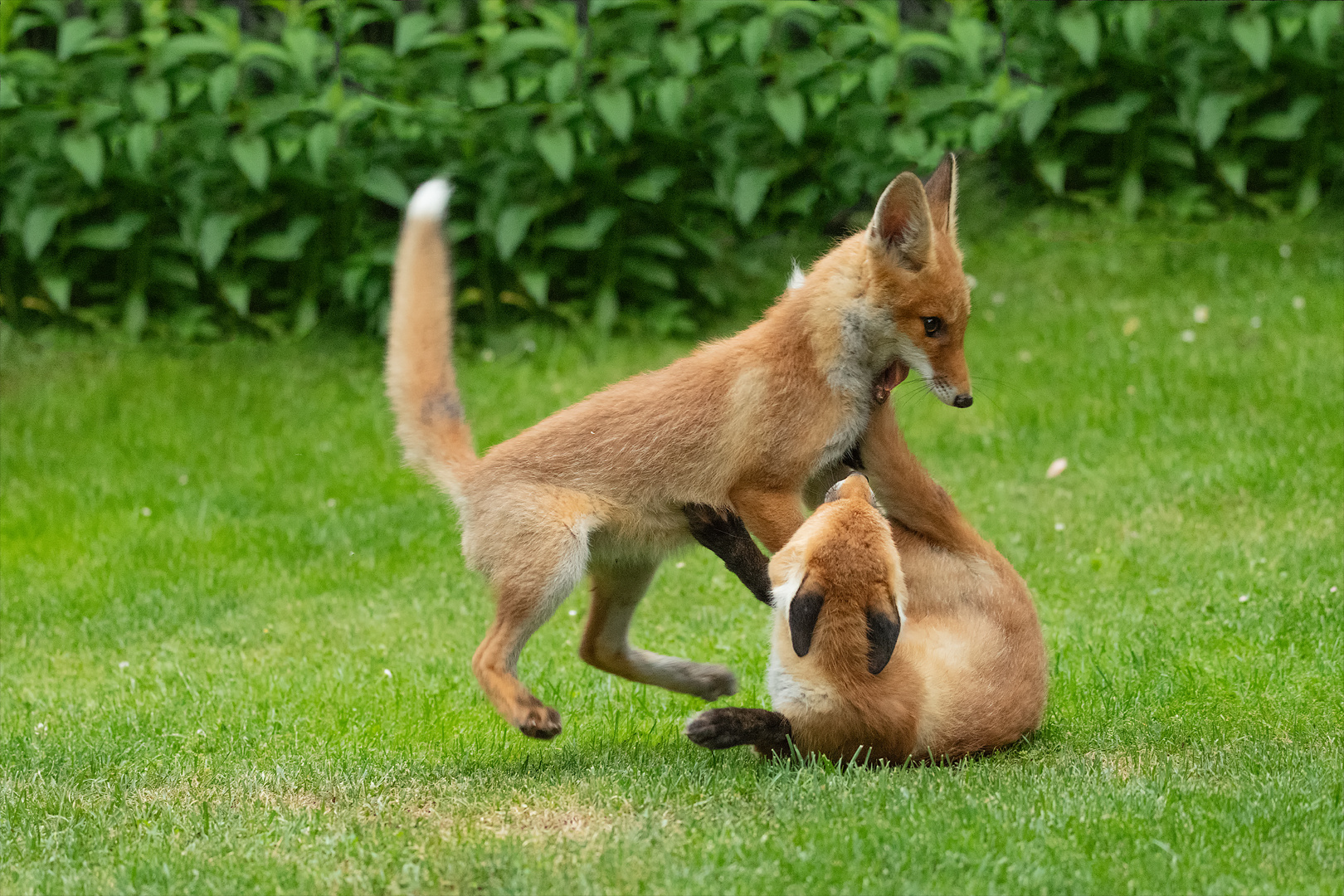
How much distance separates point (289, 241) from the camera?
401 inches

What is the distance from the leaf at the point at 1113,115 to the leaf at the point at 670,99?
334cm

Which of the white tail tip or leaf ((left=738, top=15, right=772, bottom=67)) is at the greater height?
the white tail tip

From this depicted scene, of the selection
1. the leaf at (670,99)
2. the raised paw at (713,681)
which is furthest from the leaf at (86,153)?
the raised paw at (713,681)

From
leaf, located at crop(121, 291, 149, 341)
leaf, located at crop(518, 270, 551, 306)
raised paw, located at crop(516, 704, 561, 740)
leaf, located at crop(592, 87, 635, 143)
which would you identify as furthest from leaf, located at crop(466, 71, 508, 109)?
raised paw, located at crop(516, 704, 561, 740)

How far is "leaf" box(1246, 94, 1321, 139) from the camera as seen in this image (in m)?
10.6

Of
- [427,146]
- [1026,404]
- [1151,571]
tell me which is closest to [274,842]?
[1151,571]

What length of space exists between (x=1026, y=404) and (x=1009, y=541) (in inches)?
74.7

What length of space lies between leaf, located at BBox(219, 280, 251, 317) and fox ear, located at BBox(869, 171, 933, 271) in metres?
6.43

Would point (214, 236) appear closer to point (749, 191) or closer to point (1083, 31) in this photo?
point (749, 191)

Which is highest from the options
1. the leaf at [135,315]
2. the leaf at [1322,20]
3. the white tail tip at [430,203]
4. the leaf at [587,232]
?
the white tail tip at [430,203]

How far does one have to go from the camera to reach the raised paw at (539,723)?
4.55 meters

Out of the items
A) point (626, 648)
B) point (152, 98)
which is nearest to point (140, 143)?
point (152, 98)

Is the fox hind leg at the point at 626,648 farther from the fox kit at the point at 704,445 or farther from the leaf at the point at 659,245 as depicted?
the leaf at the point at 659,245

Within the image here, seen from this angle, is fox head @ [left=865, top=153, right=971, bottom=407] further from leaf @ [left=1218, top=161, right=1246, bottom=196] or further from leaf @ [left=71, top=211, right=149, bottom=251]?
leaf @ [left=71, top=211, right=149, bottom=251]
